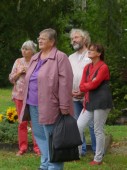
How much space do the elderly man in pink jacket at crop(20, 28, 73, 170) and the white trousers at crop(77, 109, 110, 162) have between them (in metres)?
1.07

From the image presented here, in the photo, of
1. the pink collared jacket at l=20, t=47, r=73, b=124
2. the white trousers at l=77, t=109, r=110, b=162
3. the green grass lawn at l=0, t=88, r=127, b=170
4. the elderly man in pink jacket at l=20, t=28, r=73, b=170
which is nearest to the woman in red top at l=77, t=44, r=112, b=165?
the white trousers at l=77, t=109, r=110, b=162

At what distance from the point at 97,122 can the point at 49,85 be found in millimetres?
1528

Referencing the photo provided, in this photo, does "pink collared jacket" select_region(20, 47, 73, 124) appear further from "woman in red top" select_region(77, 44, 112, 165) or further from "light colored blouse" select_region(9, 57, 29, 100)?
"light colored blouse" select_region(9, 57, 29, 100)

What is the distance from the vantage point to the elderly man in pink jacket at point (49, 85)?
5.83 meters

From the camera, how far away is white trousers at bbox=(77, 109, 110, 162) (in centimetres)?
712

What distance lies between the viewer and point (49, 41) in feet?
20.3

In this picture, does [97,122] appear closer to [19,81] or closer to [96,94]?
[96,94]

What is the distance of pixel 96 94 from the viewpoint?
7.16 meters

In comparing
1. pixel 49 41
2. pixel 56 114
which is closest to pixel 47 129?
pixel 56 114

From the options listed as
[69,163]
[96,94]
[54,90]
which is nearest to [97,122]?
[96,94]

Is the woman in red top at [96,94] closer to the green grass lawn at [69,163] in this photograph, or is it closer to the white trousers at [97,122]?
the white trousers at [97,122]

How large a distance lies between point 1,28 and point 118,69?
15.7 meters

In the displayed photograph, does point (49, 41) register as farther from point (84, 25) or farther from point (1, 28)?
point (1, 28)

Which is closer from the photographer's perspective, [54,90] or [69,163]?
[54,90]
